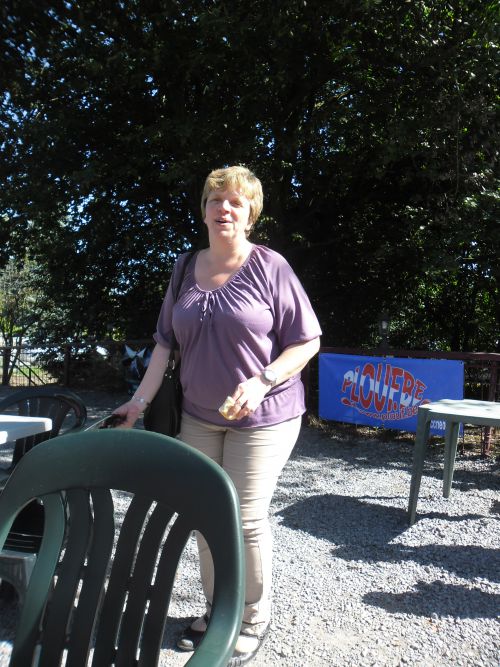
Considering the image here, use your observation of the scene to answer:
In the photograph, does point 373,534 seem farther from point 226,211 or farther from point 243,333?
point 226,211

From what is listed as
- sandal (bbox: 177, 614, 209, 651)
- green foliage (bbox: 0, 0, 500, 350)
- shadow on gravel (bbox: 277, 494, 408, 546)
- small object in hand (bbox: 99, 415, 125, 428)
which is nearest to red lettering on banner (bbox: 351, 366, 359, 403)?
green foliage (bbox: 0, 0, 500, 350)

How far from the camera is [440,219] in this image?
23.6 feet

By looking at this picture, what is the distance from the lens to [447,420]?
11.8 ft

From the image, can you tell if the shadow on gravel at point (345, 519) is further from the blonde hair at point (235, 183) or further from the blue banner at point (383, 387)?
the blonde hair at point (235, 183)

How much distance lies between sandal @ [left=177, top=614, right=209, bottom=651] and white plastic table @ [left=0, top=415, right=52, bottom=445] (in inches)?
45.4

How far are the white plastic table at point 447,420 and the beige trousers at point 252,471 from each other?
1866 millimetres

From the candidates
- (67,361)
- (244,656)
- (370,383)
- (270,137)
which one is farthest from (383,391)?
(67,361)

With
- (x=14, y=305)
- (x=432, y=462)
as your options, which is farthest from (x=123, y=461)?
(x=14, y=305)

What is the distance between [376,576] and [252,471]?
4.94ft

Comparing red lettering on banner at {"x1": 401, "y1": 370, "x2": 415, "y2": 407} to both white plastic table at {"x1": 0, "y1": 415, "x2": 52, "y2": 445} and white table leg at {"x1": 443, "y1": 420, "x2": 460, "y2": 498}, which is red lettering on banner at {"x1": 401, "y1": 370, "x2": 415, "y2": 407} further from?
white plastic table at {"x1": 0, "y1": 415, "x2": 52, "y2": 445}

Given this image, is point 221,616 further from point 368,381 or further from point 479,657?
point 368,381

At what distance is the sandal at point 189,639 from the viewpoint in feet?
7.58

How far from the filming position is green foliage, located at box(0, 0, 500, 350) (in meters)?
6.79

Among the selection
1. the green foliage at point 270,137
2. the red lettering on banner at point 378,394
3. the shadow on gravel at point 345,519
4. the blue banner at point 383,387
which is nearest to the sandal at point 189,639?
the shadow on gravel at point 345,519
